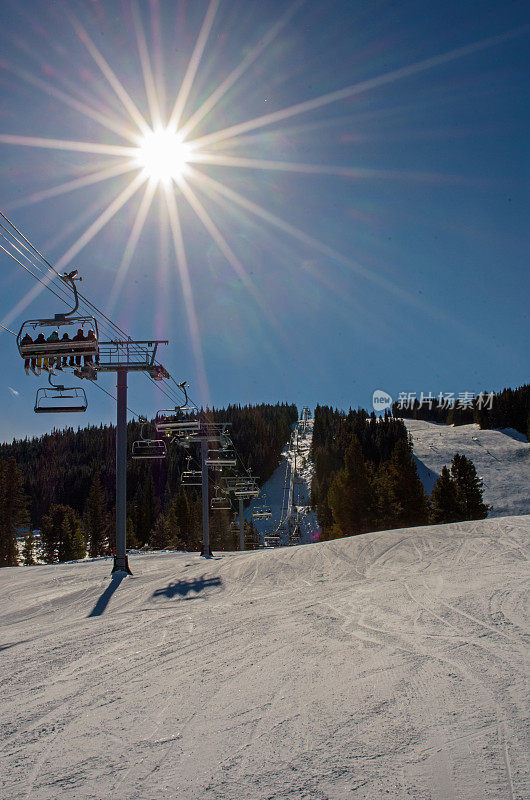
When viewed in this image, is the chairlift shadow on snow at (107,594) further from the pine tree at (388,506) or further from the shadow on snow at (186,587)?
the pine tree at (388,506)

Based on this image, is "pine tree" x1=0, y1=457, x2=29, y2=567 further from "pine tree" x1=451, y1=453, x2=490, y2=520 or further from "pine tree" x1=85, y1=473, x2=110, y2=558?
"pine tree" x1=451, y1=453, x2=490, y2=520

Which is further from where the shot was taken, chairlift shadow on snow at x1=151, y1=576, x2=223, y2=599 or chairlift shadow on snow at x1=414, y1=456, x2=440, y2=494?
chairlift shadow on snow at x1=414, y1=456, x2=440, y2=494

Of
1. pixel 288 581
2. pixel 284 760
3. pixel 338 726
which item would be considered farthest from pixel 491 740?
pixel 288 581

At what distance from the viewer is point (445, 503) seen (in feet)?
128

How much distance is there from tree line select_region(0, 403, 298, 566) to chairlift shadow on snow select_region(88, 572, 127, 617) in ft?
33.0

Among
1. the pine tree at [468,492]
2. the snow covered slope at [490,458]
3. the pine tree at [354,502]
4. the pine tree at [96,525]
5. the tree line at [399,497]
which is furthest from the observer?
the snow covered slope at [490,458]

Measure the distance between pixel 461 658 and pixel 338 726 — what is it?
2.43 metres

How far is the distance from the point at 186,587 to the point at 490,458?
95801 millimetres

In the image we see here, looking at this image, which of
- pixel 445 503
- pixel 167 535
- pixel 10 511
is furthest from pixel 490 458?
pixel 10 511

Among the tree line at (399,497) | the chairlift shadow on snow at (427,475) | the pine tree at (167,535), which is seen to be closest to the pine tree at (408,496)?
the tree line at (399,497)

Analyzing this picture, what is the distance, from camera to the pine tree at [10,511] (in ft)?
142

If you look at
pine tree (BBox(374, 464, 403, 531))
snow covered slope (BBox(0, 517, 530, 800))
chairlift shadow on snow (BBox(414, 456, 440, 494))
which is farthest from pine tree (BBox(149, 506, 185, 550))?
snow covered slope (BBox(0, 517, 530, 800))

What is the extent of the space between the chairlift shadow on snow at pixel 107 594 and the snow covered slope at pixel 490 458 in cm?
6474

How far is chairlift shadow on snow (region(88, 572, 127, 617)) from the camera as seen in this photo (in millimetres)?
9781
